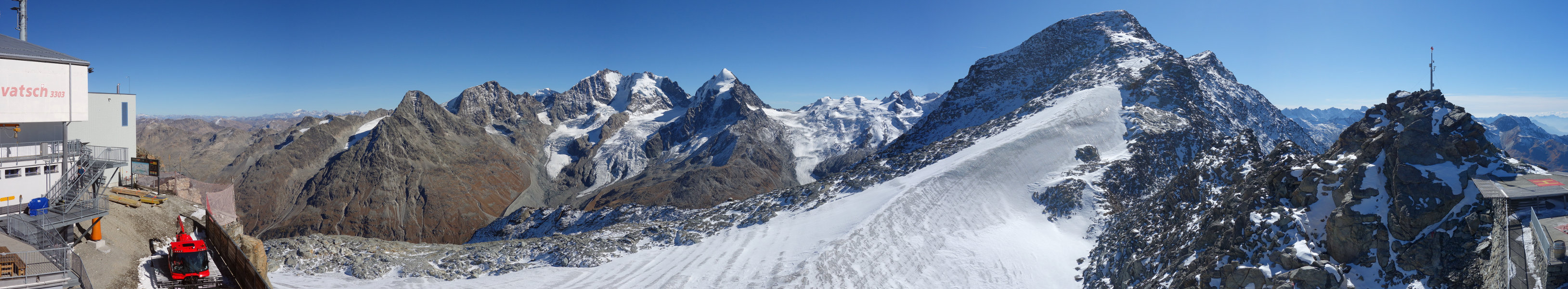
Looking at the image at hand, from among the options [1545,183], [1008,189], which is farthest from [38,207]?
[1008,189]

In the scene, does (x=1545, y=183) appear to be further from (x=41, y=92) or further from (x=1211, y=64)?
(x=1211, y=64)

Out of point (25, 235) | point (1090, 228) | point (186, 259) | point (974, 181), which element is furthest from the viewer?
point (974, 181)

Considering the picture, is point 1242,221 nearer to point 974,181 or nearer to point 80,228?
point 974,181

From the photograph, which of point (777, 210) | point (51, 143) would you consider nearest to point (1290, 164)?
point (777, 210)

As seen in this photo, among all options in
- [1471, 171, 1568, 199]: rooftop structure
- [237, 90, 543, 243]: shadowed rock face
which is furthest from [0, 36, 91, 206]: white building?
[237, 90, 543, 243]: shadowed rock face

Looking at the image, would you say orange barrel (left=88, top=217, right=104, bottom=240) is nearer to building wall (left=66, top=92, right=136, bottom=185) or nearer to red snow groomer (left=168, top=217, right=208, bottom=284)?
red snow groomer (left=168, top=217, right=208, bottom=284)

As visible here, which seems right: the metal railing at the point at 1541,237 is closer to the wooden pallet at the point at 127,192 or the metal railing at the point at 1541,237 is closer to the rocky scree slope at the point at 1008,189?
the rocky scree slope at the point at 1008,189
